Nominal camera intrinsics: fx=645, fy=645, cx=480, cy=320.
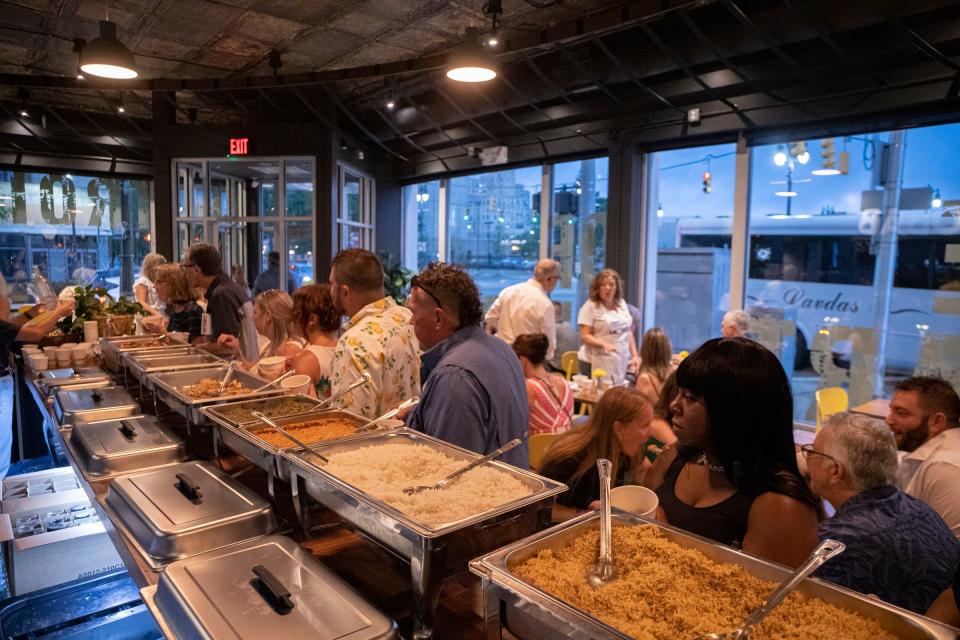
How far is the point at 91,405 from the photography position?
2.44m

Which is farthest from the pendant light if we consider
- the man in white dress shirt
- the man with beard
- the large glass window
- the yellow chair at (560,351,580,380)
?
the large glass window

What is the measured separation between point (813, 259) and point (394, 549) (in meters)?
5.22

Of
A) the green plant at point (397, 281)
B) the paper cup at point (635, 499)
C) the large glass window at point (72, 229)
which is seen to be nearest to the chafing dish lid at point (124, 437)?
the paper cup at point (635, 499)

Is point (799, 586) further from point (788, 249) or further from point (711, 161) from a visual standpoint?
point (711, 161)

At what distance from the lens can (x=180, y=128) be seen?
841 cm

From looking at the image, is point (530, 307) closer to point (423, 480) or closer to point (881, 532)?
point (881, 532)

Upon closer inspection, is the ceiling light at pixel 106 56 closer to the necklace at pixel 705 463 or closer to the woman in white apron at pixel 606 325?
the woman in white apron at pixel 606 325

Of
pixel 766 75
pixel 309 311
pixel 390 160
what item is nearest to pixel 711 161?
pixel 766 75

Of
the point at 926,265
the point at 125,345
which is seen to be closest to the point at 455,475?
the point at 125,345

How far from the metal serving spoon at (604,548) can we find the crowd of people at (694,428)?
1.50 ft

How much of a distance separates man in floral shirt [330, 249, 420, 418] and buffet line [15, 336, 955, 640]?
13.1 inches

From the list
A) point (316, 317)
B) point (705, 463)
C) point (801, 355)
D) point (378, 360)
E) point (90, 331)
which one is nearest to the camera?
point (705, 463)

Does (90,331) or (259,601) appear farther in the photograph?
(90,331)

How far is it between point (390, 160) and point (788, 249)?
5.98 metres
